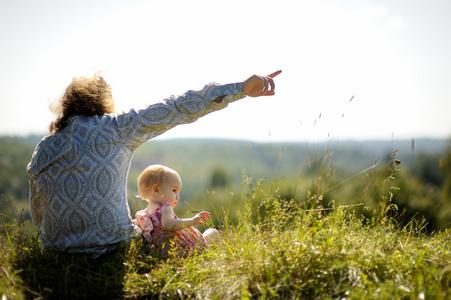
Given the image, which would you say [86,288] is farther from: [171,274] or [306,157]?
[306,157]

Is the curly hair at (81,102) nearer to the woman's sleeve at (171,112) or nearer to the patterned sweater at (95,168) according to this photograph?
the patterned sweater at (95,168)

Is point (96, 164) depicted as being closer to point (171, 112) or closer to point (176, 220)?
point (171, 112)

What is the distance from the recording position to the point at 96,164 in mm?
2502

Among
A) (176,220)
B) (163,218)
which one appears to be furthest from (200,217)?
(163,218)

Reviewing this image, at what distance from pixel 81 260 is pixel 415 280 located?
213cm

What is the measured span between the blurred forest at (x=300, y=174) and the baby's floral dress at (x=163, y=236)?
0.94 ft

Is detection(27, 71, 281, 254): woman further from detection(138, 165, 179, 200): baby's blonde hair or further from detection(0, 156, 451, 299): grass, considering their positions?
detection(138, 165, 179, 200): baby's blonde hair

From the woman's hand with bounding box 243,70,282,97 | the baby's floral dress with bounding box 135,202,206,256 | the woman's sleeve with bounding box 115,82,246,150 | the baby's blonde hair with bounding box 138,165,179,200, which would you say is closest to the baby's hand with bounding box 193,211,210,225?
the baby's floral dress with bounding box 135,202,206,256

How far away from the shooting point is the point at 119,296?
2209 millimetres

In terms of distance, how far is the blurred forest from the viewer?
2.97 meters

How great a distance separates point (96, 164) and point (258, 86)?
4.26ft

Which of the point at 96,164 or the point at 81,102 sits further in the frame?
the point at 81,102

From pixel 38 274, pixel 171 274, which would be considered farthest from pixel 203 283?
pixel 38 274

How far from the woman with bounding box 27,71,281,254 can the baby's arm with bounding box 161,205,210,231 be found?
27 centimetres
